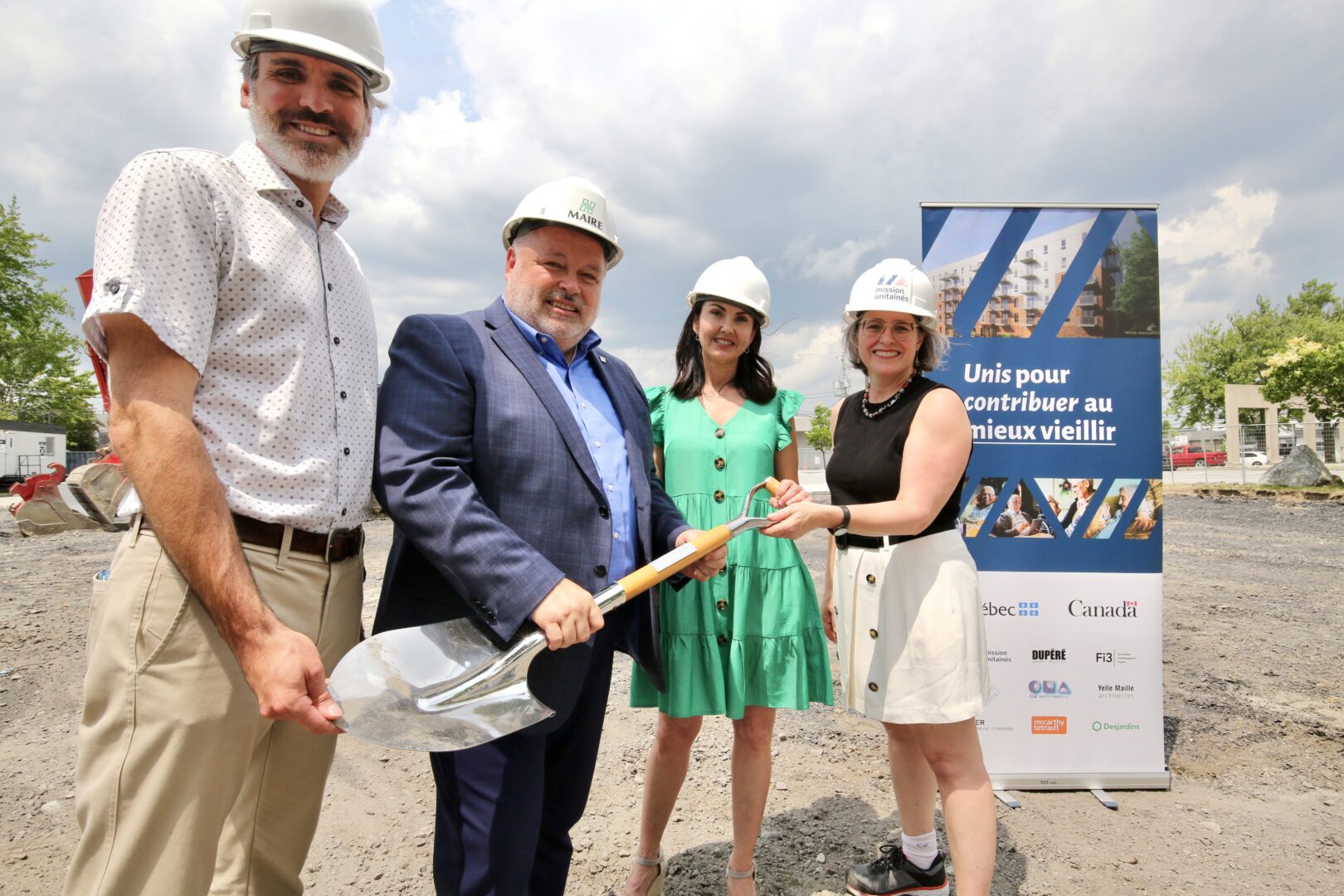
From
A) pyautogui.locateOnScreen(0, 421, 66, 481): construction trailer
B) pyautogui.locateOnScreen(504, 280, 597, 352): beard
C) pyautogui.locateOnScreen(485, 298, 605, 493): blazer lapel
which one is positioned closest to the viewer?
pyautogui.locateOnScreen(485, 298, 605, 493): blazer lapel

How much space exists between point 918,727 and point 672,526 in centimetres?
115

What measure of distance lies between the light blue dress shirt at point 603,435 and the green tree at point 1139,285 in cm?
300

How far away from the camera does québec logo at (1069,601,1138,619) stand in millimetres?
3822

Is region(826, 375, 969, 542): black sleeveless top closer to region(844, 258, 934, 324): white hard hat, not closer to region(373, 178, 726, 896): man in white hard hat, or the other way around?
region(844, 258, 934, 324): white hard hat

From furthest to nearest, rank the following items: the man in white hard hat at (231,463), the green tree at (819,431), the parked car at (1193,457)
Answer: the green tree at (819,431) < the parked car at (1193,457) < the man in white hard hat at (231,463)

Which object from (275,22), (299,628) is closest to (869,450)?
(299,628)

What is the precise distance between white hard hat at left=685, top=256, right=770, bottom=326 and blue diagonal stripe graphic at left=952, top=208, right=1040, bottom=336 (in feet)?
5.10

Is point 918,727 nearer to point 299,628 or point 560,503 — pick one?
point 560,503

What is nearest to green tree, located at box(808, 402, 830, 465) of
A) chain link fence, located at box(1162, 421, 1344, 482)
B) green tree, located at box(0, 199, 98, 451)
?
chain link fence, located at box(1162, 421, 1344, 482)

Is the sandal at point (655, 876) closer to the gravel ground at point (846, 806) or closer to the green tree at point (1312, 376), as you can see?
the gravel ground at point (846, 806)

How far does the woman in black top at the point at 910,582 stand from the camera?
240 cm

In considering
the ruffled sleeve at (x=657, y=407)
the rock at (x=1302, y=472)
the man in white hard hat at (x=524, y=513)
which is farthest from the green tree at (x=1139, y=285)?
the rock at (x=1302, y=472)

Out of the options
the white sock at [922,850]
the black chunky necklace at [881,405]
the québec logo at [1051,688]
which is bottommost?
the white sock at [922,850]

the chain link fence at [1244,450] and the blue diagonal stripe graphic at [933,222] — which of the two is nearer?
the blue diagonal stripe graphic at [933,222]
